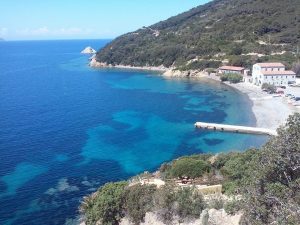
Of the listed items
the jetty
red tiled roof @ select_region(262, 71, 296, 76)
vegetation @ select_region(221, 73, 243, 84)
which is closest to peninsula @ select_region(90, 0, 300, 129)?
vegetation @ select_region(221, 73, 243, 84)

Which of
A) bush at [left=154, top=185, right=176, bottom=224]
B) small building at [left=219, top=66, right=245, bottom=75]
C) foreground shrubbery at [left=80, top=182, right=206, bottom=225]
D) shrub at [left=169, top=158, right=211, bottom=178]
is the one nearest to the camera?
foreground shrubbery at [left=80, top=182, right=206, bottom=225]

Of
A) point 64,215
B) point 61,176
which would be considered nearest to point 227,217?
point 64,215

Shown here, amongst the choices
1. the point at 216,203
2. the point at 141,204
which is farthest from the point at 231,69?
the point at 216,203

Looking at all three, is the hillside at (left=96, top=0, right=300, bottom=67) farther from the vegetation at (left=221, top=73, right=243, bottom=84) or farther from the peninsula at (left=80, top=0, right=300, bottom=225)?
the vegetation at (left=221, top=73, right=243, bottom=84)

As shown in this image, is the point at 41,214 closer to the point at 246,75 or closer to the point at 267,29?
the point at 246,75

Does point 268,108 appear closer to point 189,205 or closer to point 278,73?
point 278,73

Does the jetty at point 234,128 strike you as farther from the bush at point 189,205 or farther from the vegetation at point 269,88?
the bush at point 189,205
